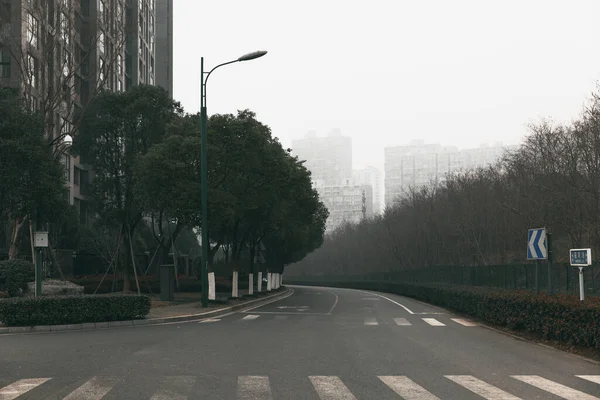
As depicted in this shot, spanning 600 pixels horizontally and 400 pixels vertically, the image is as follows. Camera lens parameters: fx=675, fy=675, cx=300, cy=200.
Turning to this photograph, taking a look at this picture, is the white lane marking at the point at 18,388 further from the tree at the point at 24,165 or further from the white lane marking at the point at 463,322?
the tree at the point at 24,165

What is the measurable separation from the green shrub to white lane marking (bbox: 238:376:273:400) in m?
19.1

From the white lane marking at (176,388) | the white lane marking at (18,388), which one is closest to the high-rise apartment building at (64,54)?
the white lane marking at (18,388)

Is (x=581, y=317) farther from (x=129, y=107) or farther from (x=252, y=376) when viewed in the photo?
(x=129, y=107)

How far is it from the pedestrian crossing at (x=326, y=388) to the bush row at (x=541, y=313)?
3.45 m

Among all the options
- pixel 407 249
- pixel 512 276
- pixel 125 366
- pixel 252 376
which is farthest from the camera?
pixel 407 249

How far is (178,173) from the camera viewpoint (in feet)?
96.2

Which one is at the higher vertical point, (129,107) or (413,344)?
(129,107)

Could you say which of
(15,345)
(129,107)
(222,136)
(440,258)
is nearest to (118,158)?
(129,107)

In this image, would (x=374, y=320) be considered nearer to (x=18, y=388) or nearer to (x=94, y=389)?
(x=94, y=389)

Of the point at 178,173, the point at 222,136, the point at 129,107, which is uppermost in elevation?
the point at 129,107

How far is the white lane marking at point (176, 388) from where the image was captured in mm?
7910

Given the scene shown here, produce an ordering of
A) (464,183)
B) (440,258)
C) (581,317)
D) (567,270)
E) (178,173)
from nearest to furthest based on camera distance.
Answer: (581,317) < (567,270) < (178,173) < (464,183) < (440,258)

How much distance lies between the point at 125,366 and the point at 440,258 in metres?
58.2

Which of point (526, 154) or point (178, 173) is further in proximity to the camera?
point (526, 154)
